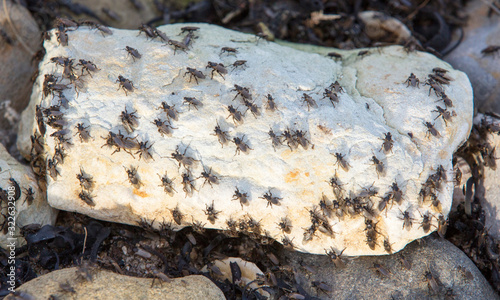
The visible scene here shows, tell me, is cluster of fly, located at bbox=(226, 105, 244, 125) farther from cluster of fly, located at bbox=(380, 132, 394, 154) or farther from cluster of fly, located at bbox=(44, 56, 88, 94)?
cluster of fly, located at bbox=(44, 56, 88, 94)

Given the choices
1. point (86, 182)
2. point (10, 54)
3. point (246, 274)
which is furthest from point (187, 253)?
point (10, 54)

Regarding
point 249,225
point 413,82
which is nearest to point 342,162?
point 249,225

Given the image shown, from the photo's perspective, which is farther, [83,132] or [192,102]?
[192,102]

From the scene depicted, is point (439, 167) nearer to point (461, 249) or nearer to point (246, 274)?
point (461, 249)

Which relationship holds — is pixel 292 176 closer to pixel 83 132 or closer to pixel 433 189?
pixel 433 189

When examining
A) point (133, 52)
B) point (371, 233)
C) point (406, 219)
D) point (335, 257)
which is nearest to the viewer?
point (406, 219)

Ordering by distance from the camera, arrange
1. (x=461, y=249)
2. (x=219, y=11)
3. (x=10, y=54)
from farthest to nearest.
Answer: (x=219, y=11) < (x=10, y=54) < (x=461, y=249)

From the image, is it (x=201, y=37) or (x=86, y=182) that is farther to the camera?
(x=201, y=37)

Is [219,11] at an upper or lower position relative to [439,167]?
upper
